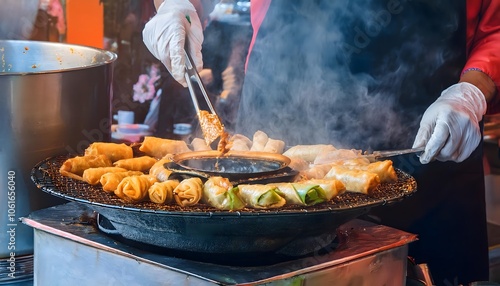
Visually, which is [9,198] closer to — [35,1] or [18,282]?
[18,282]

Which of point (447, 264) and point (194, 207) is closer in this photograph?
point (194, 207)

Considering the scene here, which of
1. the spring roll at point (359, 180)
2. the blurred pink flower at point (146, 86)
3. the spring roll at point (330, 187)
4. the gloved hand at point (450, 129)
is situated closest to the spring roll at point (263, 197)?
the spring roll at point (330, 187)

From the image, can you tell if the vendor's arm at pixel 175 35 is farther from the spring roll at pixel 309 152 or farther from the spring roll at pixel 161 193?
the spring roll at pixel 161 193

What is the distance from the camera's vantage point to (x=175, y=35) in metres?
2.68

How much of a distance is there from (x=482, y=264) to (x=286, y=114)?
4.29 feet

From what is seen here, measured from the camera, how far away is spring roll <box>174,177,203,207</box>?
1.82 metres

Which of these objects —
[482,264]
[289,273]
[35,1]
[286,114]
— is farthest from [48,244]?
[35,1]

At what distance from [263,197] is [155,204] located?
32cm

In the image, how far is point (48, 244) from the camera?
2.01m

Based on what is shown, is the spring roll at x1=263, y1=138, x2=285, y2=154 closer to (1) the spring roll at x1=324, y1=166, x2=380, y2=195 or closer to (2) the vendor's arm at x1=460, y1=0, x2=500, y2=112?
(1) the spring roll at x1=324, y1=166, x2=380, y2=195

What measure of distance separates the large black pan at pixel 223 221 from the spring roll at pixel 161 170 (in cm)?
20

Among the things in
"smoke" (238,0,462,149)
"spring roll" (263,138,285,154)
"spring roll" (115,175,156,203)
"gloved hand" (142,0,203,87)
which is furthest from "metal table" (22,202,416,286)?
"smoke" (238,0,462,149)

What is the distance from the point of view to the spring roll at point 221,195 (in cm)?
177

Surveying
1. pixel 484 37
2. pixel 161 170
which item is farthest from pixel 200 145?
pixel 484 37
